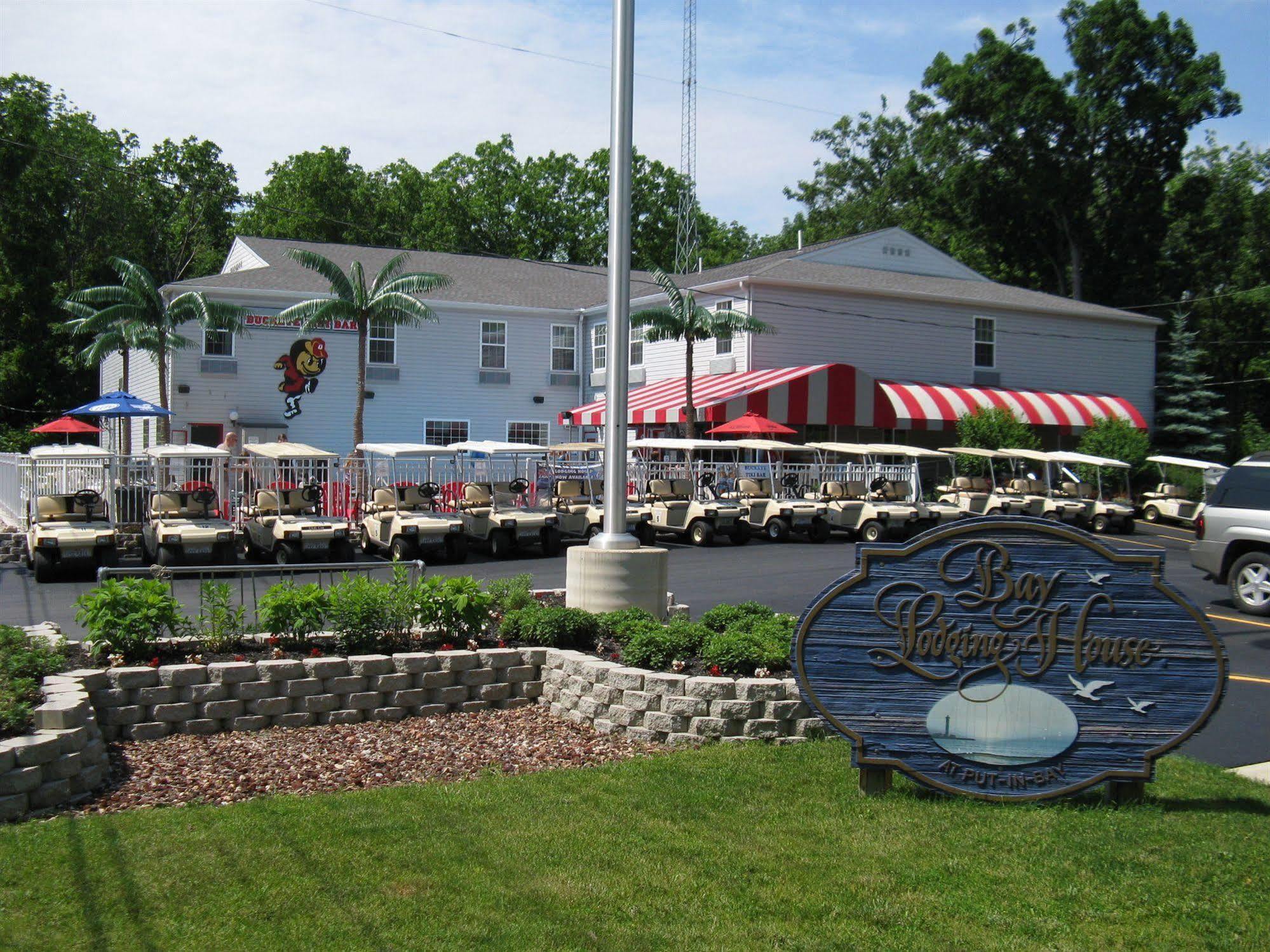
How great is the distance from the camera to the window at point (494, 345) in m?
34.6

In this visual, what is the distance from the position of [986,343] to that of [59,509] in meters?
27.7

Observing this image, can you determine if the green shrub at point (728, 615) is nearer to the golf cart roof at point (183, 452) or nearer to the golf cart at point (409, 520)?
the golf cart at point (409, 520)

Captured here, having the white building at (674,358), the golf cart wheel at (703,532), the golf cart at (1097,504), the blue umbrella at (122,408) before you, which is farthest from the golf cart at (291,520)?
the golf cart at (1097,504)

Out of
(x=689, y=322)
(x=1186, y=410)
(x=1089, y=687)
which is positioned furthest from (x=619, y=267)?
(x=1186, y=410)

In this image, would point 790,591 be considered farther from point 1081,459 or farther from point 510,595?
point 1081,459

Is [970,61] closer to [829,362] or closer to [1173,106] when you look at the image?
[1173,106]

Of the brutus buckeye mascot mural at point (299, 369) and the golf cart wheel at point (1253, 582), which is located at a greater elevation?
the brutus buckeye mascot mural at point (299, 369)

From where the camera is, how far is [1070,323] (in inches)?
1471

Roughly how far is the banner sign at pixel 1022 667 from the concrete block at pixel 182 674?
4.27 m

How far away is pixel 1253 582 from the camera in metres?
14.1

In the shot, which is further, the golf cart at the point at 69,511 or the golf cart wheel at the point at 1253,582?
the golf cart at the point at 69,511

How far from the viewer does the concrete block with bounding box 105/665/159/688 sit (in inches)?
300

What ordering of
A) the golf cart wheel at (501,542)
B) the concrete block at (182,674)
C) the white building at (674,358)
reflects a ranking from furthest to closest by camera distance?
1. the white building at (674,358)
2. the golf cart wheel at (501,542)
3. the concrete block at (182,674)

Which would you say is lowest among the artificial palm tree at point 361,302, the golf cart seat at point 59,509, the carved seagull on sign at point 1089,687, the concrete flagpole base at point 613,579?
the carved seagull on sign at point 1089,687
